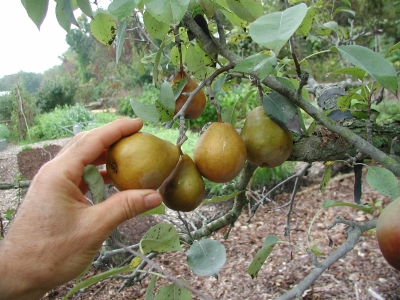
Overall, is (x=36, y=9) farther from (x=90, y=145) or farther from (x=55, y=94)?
(x=55, y=94)

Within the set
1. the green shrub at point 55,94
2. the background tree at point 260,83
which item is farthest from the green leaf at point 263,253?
the green shrub at point 55,94

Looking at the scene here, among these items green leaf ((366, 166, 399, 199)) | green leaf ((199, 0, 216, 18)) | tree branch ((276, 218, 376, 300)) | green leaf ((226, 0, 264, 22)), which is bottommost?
green leaf ((366, 166, 399, 199))

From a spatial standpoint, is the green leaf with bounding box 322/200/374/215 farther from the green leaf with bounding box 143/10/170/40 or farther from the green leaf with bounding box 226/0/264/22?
the green leaf with bounding box 143/10/170/40

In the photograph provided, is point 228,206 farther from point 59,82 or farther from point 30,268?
point 59,82

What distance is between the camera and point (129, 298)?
1.91 meters

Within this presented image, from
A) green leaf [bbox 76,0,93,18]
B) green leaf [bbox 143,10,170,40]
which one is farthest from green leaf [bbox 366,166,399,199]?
green leaf [bbox 76,0,93,18]

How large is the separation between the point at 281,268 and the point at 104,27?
1783 mm

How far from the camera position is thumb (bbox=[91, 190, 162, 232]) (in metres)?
0.52

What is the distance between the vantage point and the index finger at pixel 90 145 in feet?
1.78

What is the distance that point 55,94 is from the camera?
917 cm

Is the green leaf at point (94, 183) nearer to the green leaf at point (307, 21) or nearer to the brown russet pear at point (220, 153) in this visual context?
the brown russet pear at point (220, 153)

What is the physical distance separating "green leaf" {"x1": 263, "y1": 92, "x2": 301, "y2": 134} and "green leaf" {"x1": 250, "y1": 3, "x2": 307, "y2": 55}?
9.3 inches

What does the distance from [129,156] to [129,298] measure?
1.66 m

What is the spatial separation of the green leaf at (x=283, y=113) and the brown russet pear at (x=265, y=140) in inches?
0.8
